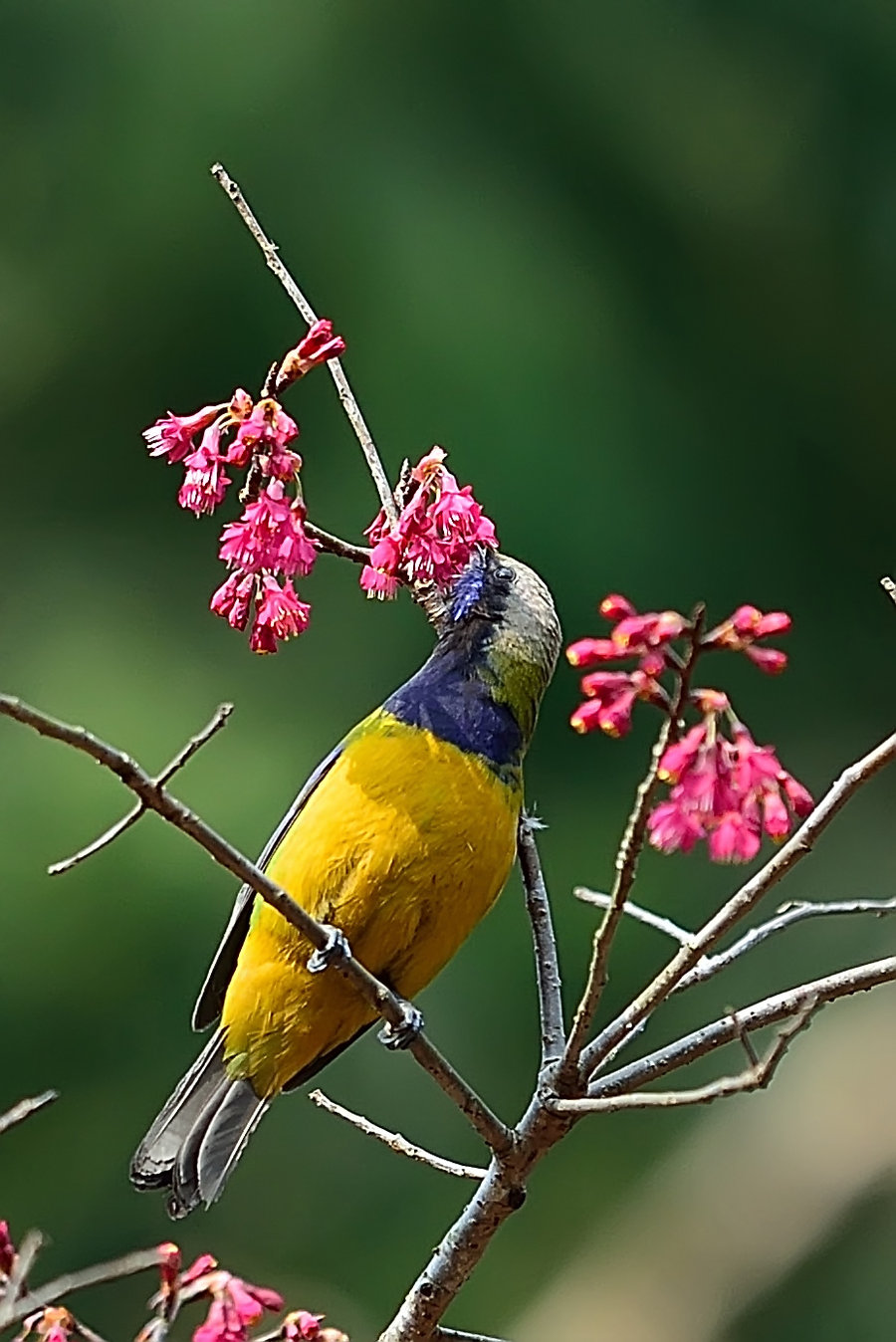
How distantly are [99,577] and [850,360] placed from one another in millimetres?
2118

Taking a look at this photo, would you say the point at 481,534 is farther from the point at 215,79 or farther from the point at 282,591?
the point at 215,79

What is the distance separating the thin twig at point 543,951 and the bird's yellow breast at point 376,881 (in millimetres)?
24

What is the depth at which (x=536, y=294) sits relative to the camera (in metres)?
5.07

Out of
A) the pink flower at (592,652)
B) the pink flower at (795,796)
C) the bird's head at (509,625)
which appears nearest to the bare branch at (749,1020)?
the pink flower at (795,796)

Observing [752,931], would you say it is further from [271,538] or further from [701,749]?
[271,538]

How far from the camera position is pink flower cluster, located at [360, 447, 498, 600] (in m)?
1.74

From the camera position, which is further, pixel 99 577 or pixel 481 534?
pixel 99 577

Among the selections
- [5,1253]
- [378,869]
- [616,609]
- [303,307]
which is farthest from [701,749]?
[5,1253]

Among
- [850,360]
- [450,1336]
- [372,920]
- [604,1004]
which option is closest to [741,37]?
[850,360]

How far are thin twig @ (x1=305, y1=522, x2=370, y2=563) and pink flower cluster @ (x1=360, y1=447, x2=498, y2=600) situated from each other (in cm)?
6

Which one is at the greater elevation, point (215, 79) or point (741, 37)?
point (215, 79)

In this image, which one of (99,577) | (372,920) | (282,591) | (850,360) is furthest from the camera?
Result: (850,360)

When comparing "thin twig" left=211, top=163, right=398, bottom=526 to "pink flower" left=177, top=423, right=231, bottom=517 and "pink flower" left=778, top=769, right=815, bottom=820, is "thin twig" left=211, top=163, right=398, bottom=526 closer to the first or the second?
"pink flower" left=177, top=423, right=231, bottom=517

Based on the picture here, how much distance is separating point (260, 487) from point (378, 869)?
1.67 feet
